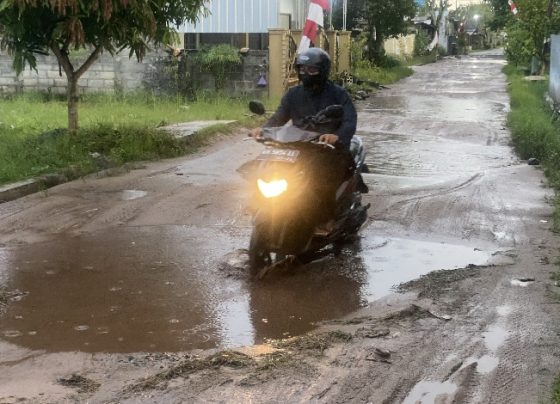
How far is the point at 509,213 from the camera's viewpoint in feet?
26.3

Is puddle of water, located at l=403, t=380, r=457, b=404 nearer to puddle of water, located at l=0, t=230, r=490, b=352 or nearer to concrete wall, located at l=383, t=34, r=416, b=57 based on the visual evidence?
puddle of water, located at l=0, t=230, r=490, b=352

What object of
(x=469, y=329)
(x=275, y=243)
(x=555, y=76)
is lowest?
(x=469, y=329)

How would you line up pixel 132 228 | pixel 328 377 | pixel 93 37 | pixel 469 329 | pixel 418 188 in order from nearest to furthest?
pixel 328 377, pixel 469 329, pixel 132 228, pixel 418 188, pixel 93 37

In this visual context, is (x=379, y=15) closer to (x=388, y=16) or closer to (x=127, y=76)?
(x=388, y=16)

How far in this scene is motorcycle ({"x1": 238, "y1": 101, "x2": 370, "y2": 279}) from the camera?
5.45m

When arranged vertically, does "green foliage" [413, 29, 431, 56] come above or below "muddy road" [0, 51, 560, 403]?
above

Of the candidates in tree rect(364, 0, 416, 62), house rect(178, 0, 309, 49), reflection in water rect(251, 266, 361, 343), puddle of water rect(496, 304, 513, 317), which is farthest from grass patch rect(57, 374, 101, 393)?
tree rect(364, 0, 416, 62)

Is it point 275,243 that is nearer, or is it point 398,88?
point 275,243

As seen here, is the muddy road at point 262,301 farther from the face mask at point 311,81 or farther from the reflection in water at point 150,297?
the face mask at point 311,81

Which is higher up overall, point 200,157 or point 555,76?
point 555,76

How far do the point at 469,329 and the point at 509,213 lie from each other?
3.57 m

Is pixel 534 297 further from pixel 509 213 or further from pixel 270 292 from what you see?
pixel 509 213

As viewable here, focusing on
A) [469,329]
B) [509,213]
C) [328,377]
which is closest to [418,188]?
[509,213]

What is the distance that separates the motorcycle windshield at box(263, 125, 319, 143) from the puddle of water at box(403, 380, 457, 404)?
7.10 ft
